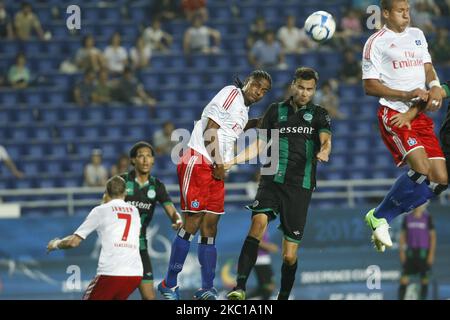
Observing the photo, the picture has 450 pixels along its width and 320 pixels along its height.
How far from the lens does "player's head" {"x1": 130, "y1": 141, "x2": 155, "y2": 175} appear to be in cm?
1216

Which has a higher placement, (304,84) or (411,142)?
(304,84)

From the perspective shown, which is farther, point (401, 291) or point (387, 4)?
point (401, 291)

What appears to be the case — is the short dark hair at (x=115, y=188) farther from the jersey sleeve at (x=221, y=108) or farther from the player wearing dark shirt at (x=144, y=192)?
the player wearing dark shirt at (x=144, y=192)

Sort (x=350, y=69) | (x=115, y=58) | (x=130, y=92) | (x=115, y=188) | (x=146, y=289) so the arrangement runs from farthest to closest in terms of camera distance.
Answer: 1. (x=350, y=69)
2. (x=115, y=58)
3. (x=130, y=92)
4. (x=146, y=289)
5. (x=115, y=188)

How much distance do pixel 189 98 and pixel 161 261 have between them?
4797 mm

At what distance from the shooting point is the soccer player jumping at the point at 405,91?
10164 millimetres

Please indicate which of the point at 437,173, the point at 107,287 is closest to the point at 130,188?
the point at 107,287

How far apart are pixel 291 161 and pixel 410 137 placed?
4.32ft

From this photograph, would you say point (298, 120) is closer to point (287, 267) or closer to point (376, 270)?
point (287, 267)

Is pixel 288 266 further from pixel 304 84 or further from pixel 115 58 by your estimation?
pixel 115 58

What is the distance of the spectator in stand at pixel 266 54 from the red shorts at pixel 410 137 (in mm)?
10523

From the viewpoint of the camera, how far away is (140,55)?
21016 mm

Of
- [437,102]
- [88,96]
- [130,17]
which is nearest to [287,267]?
[437,102]

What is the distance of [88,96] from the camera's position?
802 inches
